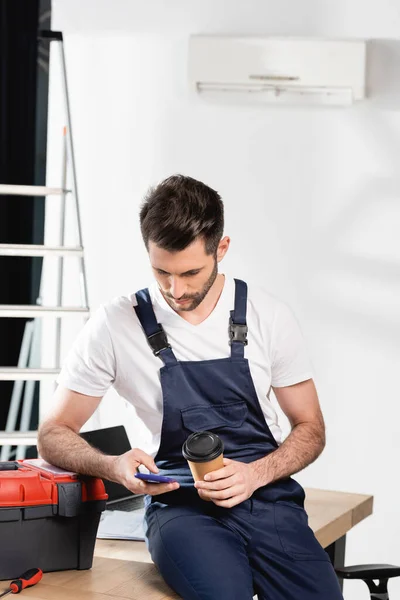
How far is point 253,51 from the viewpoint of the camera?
155 inches

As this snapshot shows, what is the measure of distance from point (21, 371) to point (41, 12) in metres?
1.91

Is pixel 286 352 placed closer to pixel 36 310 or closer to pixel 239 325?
pixel 239 325

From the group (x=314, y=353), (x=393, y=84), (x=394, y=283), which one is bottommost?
(x=314, y=353)

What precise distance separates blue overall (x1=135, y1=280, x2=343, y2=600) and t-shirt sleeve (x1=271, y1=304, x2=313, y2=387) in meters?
0.09

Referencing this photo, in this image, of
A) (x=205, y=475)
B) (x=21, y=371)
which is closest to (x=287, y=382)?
(x=205, y=475)

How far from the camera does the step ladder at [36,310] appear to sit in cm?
373

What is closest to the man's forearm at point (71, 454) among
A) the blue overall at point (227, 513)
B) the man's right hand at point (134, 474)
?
the man's right hand at point (134, 474)

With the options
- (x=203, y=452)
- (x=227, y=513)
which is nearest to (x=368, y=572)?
(x=227, y=513)

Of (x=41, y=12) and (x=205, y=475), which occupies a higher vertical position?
(x=41, y=12)

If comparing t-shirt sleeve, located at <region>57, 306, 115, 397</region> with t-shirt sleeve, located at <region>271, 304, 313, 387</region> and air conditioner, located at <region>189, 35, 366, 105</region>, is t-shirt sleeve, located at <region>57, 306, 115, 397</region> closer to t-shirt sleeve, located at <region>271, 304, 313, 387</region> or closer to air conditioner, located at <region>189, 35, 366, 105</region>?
t-shirt sleeve, located at <region>271, 304, 313, 387</region>

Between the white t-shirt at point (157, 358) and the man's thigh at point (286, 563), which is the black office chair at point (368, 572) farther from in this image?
the white t-shirt at point (157, 358)

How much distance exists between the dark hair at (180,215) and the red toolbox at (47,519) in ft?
1.91

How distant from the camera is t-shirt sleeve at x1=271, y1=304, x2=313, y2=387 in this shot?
7.68 ft

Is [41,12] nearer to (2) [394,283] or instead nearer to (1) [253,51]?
(1) [253,51]
